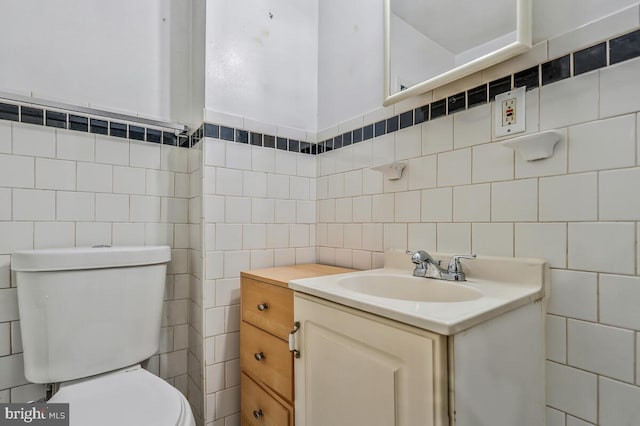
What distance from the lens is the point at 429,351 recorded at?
23.2 inches

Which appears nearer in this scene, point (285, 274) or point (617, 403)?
point (617, 403)

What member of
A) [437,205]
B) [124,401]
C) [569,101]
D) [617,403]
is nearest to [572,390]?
[617,403]

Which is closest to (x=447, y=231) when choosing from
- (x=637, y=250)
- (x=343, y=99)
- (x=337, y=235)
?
(x=637, y=250)

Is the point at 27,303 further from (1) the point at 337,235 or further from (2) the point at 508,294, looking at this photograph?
(2) the point at 508,294

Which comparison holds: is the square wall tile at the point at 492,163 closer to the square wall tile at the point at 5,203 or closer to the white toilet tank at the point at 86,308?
the white toilet tank at the point at 86,308

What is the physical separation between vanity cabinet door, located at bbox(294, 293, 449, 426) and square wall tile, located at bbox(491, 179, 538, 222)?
1.69 ft

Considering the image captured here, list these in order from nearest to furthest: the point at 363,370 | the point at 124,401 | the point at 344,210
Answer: the point at 363,370 < the point at 124,401 < the point at 344,210

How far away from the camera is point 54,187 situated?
3.98 feet

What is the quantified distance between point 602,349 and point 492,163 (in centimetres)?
54

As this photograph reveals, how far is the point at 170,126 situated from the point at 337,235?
0.92 m

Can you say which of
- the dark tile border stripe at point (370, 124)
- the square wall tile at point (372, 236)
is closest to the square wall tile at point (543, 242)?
the dark tile border stripe at point (370, 124)

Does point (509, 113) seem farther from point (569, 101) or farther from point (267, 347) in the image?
point (267, 347)

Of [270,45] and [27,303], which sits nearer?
[27,303]

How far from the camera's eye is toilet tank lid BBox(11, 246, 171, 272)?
1.02 meters
